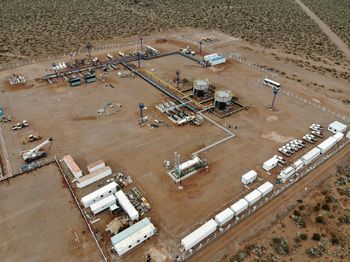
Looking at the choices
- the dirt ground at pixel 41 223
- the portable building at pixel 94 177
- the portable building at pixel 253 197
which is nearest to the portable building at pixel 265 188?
the portable building at pixel 253 197

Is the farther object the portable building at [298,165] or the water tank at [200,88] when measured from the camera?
the water tank at [200,88]

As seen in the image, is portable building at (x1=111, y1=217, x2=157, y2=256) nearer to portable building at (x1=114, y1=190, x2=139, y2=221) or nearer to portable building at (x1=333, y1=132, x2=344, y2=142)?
portable building at (x1=114, y1=190, x2=139, y2=221)

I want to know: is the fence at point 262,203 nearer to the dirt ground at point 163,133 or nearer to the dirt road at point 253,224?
the dirt road at point 253,224

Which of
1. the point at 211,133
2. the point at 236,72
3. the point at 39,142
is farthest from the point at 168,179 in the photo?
the point at 236,72

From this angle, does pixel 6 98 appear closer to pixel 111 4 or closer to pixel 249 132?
pixel 249 132

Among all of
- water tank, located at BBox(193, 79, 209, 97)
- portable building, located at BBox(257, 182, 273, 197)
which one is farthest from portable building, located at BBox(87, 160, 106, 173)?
water tank, located at BBox(193, 79, 209, 97)

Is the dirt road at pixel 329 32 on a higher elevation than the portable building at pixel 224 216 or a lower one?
higher
